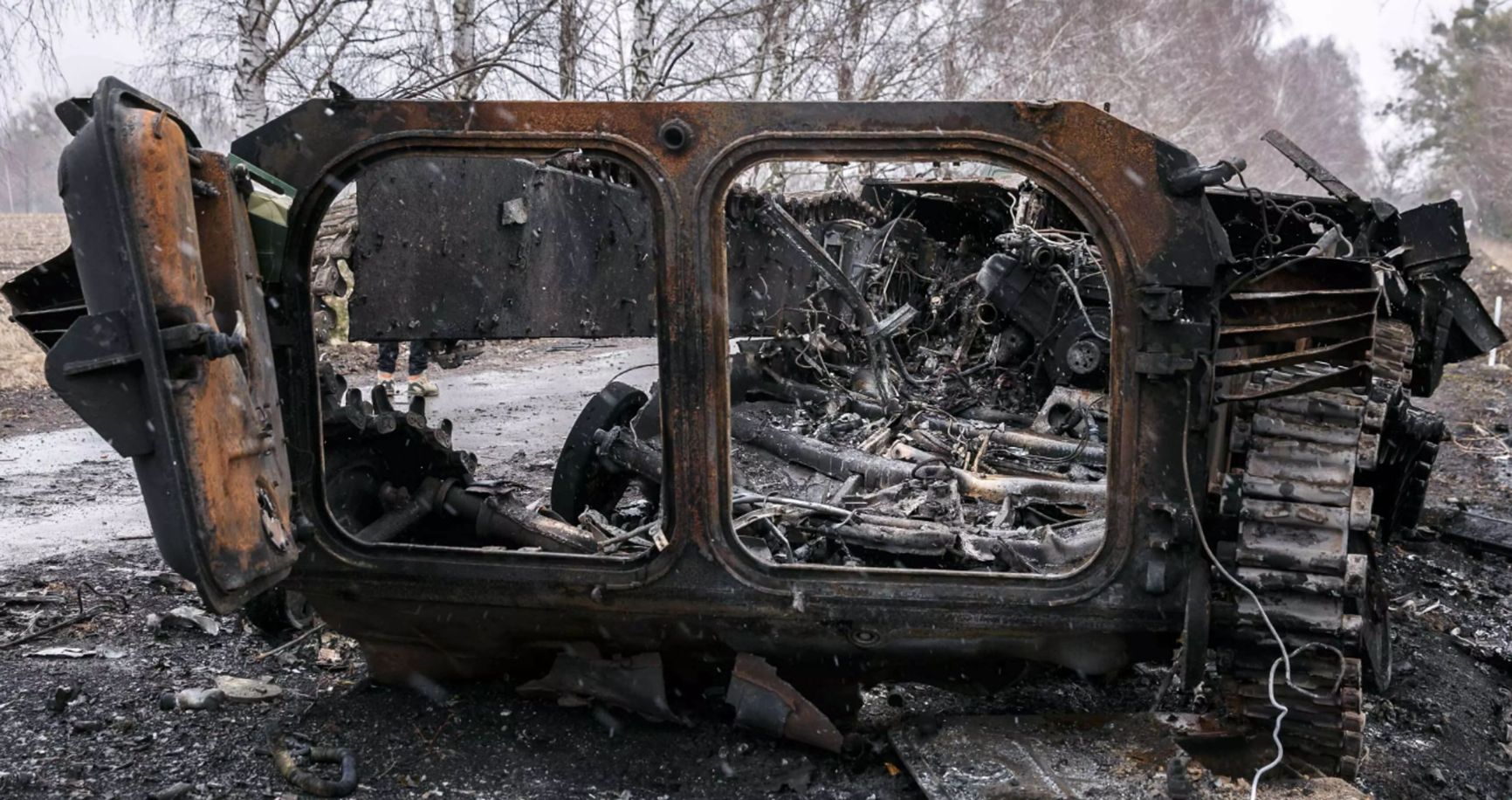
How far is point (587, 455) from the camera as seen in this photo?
4414 millimetres

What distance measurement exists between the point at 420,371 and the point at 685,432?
27.0 feet

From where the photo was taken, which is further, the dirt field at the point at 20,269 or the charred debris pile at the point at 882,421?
the dirt field at the point at 20,269

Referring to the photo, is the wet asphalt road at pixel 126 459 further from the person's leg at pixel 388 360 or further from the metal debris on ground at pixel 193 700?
the metal debris on ground at pixel 193 700

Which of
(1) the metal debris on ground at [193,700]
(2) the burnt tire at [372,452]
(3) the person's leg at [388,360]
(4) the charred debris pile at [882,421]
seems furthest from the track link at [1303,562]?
(3) the person's leg at [388,360]

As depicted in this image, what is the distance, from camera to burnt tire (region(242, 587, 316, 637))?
377 centimetres

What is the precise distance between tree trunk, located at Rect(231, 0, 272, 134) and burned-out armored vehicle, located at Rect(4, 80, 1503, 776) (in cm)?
864

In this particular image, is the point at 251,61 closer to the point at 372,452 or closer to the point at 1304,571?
the point at 372,452

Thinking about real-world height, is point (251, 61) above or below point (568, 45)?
below

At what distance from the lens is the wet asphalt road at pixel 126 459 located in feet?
20.1

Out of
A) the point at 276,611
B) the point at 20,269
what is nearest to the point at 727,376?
the point at 276,611

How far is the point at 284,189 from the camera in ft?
9.88

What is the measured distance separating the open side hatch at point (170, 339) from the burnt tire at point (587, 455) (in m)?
1.70

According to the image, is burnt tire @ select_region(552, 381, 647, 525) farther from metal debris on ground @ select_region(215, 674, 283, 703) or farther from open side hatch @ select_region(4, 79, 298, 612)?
open side hatch @ select_region(4, 79, 298, 612)

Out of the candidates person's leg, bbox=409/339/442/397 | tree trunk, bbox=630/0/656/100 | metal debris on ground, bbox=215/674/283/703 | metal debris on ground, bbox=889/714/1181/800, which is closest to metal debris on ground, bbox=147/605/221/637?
metal debris on ground, bbox=215/674/283/703
